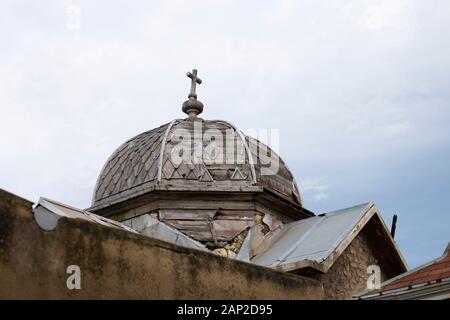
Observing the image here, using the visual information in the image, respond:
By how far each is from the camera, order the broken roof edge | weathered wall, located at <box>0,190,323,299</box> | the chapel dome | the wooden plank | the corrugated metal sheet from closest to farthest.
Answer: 1. weathered wall, located at <box>0,190,323,299</box>
2. the broken roof edge
3. the corrugated metal sheet
4. the wooden plank
5. the chapel dome

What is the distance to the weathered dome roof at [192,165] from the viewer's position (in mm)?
14797

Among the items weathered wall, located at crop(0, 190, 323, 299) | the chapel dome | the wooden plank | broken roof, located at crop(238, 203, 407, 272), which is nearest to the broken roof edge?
broken roof, located at crop(238, 203, 407, 272)

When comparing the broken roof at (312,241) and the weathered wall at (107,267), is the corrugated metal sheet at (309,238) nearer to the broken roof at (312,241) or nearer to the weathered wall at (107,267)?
the broken roof at (312,241)

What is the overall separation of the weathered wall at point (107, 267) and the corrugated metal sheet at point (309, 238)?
17.9ft

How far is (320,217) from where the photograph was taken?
14594 mm

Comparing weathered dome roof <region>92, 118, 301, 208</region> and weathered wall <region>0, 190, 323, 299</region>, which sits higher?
weathered dome roof <region>92, 118, 301, 208</region>

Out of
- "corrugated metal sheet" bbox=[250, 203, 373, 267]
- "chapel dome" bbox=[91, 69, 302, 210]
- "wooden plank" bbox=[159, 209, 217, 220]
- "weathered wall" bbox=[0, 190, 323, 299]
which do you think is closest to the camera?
"weathered wall" bbox=[0, 190, 323, 299]

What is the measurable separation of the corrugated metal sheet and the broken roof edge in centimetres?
3

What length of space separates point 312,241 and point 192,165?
3.12 m

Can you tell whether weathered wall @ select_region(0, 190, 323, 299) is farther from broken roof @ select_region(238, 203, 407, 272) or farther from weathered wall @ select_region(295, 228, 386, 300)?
weathered wall @ select_region(295, 228, 386, 300)

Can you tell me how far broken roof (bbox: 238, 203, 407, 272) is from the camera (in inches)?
484
